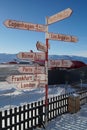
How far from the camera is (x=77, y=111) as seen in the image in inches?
418

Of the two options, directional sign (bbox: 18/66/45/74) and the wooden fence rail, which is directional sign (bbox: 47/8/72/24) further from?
the wooden fence rail

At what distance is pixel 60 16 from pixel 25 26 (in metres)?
1.10

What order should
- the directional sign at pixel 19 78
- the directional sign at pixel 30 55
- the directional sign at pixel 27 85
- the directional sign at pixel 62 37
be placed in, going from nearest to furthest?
the directional sign at pixel 19 78
the directional sign at pixel 27 85
the directional sign at pixel 30 55
the directional sign at pixel 62 37

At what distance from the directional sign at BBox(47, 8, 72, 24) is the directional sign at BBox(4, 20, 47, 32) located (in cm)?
28

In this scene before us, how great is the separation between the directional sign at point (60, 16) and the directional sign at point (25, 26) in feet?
0.92

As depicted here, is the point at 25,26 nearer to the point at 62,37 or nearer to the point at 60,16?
the point at 60,16

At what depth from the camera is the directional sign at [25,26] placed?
241 inches

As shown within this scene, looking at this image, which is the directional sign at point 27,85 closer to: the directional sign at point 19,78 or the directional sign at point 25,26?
the directional sign at point 19,78

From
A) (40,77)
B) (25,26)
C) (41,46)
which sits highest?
(25,26)

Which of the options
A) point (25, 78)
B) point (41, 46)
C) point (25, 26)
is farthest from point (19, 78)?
point (25, 26)

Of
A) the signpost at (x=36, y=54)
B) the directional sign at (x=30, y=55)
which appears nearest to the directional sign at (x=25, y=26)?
the signpost at (x=36, y=54)

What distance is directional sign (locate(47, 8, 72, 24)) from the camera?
6.46 meters

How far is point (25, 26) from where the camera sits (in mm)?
6516

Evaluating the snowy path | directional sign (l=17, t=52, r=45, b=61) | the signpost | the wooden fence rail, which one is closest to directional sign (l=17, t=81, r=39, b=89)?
the signpost
